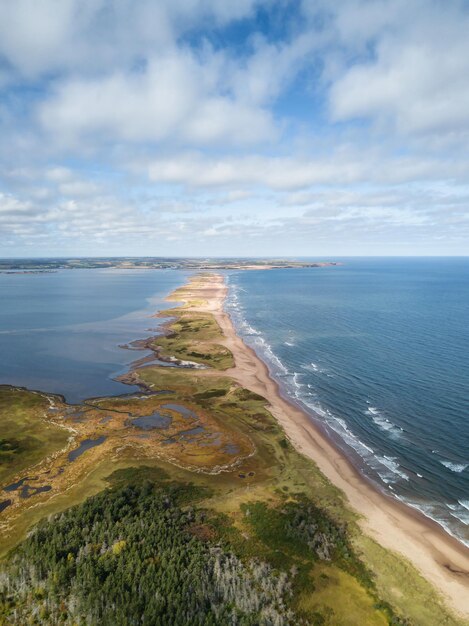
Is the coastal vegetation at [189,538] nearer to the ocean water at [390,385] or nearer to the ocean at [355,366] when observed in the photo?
the ocean water at [390,385]

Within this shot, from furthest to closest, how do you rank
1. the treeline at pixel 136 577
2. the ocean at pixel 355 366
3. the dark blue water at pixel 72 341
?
the dark blue water at pixel 72 341 < the ocean at pixel 355 366 < the treeline at pixel 136 577

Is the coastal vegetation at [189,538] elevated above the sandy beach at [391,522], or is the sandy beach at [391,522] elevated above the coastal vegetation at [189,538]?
the coastal vegetation at [189,538]

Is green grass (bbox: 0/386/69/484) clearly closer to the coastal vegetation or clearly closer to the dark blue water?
the coastal vegetation

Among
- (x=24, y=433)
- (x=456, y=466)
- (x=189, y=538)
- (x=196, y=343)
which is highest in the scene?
(x=196, y=343)

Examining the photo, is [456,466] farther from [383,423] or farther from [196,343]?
[196,343]

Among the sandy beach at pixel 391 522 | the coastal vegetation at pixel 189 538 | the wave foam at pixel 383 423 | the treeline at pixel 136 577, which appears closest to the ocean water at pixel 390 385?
the wave foam at pixel 383 423

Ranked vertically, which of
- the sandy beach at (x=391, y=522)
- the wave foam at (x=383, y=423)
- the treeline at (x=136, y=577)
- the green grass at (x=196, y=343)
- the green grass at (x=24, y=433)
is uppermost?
the green grass at (x=196, y=343)

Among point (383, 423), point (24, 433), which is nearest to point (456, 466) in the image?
point (383, 423)

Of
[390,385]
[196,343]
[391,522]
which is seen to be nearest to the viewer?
[391,522]
